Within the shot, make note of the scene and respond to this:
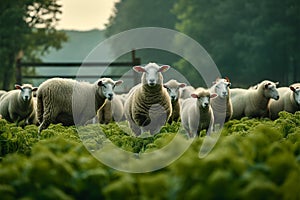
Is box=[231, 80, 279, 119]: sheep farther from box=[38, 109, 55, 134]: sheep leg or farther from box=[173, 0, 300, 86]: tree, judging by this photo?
box=[173, 0, 300, 86]: tree

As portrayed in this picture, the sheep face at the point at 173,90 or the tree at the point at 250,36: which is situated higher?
the tree at the point at 250,36

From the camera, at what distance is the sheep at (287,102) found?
15.1 meters

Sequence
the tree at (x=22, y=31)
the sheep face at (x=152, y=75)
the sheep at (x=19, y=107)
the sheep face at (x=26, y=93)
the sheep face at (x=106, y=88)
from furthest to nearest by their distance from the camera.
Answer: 1. the tree at (x=22, y=31)
2. the sheep at (x=19, y=107)
3. the sheep face at (x=26, y=93)
4. the sheep face at (x=106, y=88)
5. the sheep face at (x=152, y=75)

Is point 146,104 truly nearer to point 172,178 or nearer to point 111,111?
point 111,111

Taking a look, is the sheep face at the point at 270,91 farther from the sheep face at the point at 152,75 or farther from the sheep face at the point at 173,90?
the sheep face at the point at 152,75

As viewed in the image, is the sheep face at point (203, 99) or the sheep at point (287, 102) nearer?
the sheep face at point (203, 99)

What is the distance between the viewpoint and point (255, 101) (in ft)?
51.1

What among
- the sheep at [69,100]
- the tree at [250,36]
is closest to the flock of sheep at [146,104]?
the sheep at [69,100]

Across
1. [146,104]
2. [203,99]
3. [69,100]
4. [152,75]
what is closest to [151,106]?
[146,104]

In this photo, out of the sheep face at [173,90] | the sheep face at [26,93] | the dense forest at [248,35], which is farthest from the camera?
the dense forest at [248,35]

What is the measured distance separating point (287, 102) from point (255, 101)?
0.73 meters

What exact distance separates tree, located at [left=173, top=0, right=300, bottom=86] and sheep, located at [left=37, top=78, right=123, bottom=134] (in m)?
38.0

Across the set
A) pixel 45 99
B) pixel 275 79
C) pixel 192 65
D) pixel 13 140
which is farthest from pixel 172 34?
pixel 13 140

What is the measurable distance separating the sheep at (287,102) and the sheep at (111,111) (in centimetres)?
382
